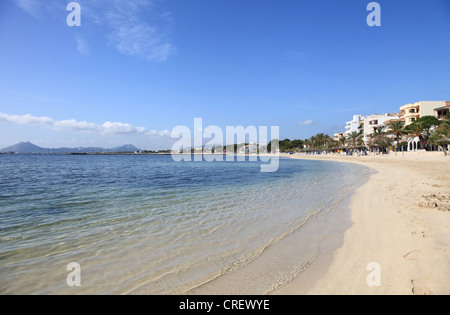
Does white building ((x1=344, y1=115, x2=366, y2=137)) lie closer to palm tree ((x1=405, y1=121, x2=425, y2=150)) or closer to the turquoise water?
palm tree ((x1=405, y1=121, x2=425, y2=150))

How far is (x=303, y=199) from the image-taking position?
10680mm

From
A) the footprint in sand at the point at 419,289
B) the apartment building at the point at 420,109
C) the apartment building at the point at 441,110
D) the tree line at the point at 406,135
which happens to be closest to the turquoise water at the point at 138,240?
the footprint in sand at the point at 419,289

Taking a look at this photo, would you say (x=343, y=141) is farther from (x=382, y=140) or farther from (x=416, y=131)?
(x=416, y=131)

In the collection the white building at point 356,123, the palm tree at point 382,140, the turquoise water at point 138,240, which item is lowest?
the turquoise water at point 138,240

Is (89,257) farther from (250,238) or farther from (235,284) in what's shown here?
(250,238)

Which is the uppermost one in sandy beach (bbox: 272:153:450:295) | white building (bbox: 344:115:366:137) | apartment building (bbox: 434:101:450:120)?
white building (bbox: 344:115:366:137)

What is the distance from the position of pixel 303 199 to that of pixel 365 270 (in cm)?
690

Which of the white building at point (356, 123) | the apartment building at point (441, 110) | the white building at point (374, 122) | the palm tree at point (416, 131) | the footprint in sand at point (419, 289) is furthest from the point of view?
the white building at point (356, 123)

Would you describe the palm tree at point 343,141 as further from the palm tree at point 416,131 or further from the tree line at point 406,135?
the palm tree at point 416,131

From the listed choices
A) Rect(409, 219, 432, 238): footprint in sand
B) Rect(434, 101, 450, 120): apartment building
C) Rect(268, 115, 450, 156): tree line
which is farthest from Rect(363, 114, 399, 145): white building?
Rect(409, 219, 432, 238): footprint in sand

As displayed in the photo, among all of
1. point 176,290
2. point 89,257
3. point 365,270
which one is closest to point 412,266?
point 365,270

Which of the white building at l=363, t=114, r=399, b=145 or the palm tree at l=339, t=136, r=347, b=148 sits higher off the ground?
the white building at l=363, t=114, r=399, b=145

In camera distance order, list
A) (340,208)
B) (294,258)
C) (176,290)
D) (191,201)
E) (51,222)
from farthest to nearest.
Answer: (191,201) < (340,208) < (51,222) < (294,258) < (176,290)

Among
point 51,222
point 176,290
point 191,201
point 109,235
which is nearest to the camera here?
point 176,290
